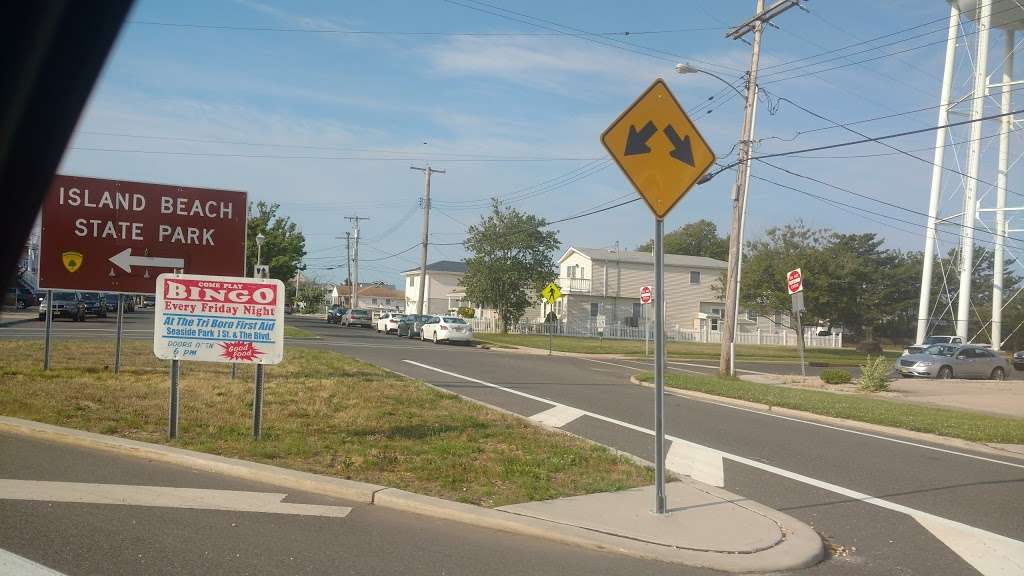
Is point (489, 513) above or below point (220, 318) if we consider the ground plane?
below

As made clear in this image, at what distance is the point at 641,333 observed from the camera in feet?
190

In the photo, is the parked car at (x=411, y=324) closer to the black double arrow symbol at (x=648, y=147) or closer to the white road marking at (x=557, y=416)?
the white road marking at (x=557, y=416)

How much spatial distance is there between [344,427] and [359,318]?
5105 centimetres

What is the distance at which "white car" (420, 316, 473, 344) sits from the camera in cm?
4047

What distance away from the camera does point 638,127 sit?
23.7 ft

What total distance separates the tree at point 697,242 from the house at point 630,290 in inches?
1515

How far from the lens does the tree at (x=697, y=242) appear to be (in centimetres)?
10406

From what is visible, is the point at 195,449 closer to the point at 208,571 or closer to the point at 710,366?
the point at 208,571

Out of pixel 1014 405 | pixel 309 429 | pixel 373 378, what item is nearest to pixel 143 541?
pixel 309 429

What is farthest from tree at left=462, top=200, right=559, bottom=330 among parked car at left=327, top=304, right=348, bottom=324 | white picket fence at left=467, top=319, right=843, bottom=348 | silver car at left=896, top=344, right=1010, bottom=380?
silver car at left=896, top=344, right=1010, bottom=380

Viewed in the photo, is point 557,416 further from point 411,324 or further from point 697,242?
point 697,242

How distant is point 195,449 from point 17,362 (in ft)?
29.1

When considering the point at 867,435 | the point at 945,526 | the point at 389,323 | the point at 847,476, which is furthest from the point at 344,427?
the point at 389,323

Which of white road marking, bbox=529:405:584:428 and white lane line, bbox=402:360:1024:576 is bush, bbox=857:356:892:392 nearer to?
white road marking, bbox=529:405:584:428
